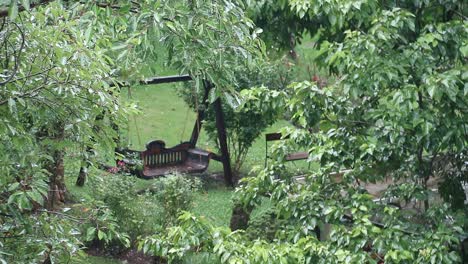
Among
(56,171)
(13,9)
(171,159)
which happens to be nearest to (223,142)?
(171,159)

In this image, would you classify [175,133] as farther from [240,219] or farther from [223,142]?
[240,219]

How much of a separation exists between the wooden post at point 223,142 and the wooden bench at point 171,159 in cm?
32

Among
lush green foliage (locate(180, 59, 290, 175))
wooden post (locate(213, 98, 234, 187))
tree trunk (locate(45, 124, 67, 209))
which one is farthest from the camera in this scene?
lush green foliage (locate(180, 59, 290, 175))

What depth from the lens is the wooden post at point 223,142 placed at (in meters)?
13.6

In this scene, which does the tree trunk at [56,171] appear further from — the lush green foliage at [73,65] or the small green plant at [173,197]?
the small green plant at [173,197]

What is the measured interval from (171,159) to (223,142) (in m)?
1.04

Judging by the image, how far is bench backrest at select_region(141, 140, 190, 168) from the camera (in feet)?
45.8

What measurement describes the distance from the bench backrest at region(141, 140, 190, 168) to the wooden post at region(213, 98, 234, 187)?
724mm

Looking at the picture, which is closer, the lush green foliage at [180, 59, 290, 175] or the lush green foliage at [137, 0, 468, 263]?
the lush green foliage at [137, 0, 468, 263]

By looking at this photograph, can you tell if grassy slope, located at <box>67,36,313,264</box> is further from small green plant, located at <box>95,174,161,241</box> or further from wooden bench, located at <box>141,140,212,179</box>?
small green plant, located at <box>95,174,161,241</box>

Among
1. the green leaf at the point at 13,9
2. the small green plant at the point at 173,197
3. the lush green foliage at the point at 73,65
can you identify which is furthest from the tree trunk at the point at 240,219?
the green leaf at the point at 13,9

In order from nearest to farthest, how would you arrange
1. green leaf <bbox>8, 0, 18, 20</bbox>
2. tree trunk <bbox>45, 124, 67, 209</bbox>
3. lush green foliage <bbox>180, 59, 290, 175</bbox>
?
1. green leaf <bbox>8, 0, 18, 20</bbox>
2. tree trunk <bbox>45, 124, 67, 209</bbox>
3. lush green foliage <bbox>180, 59, 290, 175</bbox>

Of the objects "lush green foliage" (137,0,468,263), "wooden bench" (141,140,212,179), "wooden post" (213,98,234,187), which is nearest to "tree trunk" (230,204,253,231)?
"wooden post" (213,98,234,187)

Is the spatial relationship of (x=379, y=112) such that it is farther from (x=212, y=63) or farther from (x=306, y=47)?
(x=306, y=47)
